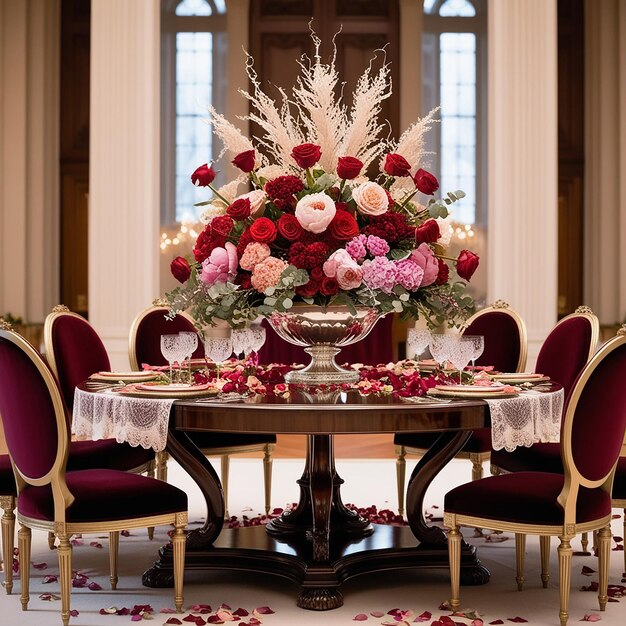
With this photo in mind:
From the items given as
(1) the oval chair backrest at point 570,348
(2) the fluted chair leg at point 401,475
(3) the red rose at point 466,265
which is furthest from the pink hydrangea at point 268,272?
(2) the fluted chair leg at point 401,475

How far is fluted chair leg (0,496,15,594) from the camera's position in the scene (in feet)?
11.5

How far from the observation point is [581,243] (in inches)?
482

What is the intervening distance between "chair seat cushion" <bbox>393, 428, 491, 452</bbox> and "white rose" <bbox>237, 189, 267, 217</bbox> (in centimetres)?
134

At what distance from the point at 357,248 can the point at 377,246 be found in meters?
0.07

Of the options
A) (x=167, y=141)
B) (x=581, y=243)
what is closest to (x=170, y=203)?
(x=167, y=141)

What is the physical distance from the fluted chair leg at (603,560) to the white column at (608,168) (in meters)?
8.43

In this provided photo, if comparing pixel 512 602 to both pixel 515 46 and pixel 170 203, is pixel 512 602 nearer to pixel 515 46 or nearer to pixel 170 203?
pixel 515 46

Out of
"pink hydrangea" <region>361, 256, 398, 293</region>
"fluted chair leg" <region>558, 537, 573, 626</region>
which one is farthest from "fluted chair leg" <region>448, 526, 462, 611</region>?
"pink hydrangea" <region>361, 256, 398, 293</region>

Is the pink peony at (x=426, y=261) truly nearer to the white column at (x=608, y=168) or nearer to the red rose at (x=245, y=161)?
the red rose at (x=245, y=161)

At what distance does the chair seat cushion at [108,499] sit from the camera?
3.14m

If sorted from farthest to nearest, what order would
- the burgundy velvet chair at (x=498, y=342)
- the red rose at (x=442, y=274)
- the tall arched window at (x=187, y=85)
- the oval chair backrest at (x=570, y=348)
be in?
the tall arched window at (x=187, y=85), the burgundy velvet chair at (x=498, y=342), the oval chair backrest at (x=570, y=348), the red rose at (x=442, y=274)

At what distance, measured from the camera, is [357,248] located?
3.29 meters

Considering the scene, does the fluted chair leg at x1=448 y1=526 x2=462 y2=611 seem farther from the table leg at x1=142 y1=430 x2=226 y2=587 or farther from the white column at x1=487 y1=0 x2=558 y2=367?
the white column at x1=487 y1=0 x2=558 y2=367

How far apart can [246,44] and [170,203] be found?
2.17 meters
